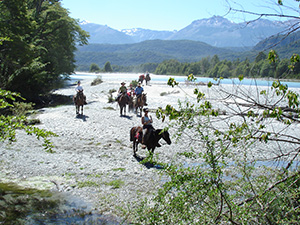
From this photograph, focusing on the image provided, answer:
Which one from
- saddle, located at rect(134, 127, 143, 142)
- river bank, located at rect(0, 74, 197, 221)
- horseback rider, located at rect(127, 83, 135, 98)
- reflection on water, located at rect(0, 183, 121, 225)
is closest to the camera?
reflection on water, located at rect(0, 183, 121, 225)

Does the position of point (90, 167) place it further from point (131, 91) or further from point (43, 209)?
point (131, 91)

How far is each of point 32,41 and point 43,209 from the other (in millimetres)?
26862

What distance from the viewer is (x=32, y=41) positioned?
102 ft

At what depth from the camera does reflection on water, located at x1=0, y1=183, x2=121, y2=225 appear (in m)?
7.42

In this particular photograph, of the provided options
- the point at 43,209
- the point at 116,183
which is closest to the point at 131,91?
the point at 116,183

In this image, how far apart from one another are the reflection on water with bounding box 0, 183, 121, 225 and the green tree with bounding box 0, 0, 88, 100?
12.0m

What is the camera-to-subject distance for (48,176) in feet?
34.4

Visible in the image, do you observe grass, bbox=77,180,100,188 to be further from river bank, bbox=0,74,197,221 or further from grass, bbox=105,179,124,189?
grass, bbox=105,179,124,189

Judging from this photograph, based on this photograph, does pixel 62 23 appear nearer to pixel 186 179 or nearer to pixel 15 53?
pixel 15 53

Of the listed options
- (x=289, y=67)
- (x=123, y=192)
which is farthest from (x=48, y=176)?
(x=289, y=67)

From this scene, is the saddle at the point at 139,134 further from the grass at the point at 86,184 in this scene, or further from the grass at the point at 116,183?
the grass at the point at 86,184

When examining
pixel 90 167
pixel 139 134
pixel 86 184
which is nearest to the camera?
pixel 86 184

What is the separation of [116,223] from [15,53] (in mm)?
21079

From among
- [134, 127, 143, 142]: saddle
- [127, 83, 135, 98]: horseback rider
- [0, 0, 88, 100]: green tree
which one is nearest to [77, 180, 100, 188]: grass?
[134, 127, 143, 142]: saddle
